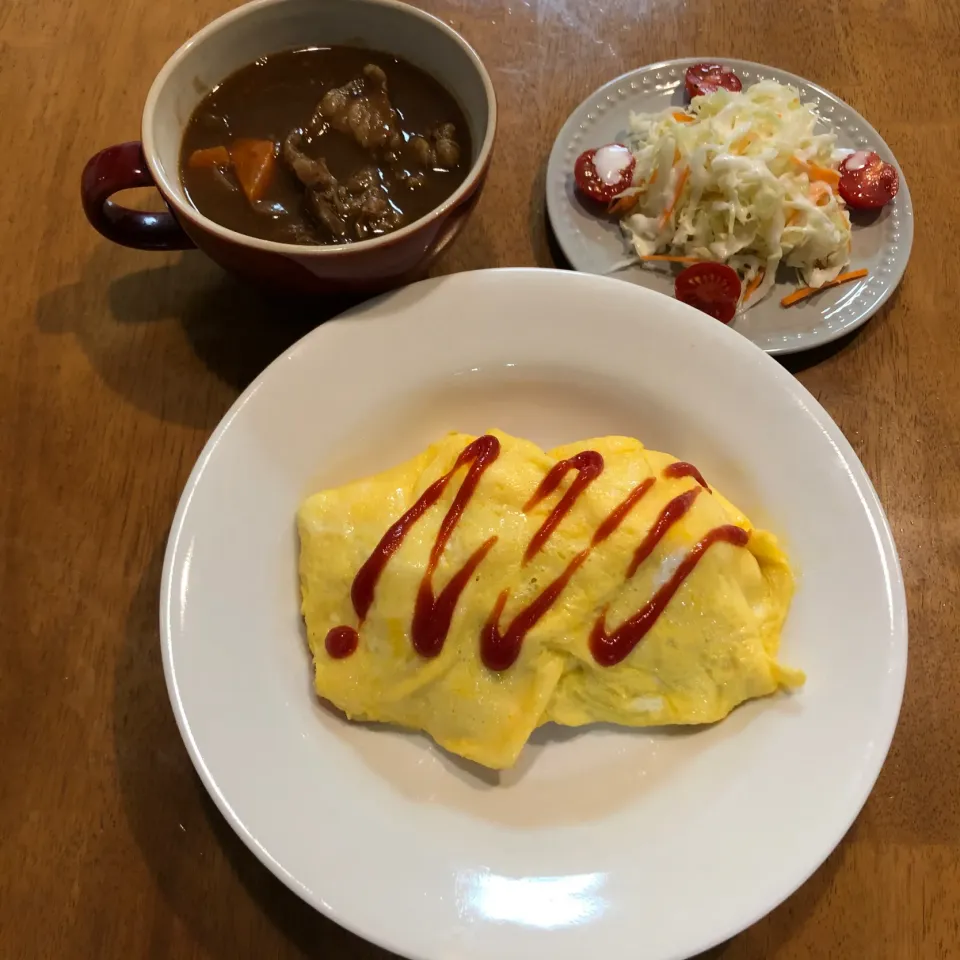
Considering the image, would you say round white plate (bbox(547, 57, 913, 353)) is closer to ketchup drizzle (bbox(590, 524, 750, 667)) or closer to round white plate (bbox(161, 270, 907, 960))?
round white plate (bbox(161, 270, 907, 960))

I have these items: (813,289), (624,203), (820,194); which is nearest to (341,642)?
(624,203)

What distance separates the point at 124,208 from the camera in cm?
149

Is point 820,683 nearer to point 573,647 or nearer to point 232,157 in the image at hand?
point 573,647

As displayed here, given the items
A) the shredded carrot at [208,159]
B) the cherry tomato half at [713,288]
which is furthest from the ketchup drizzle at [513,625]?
the shredded carrot at [208,159]

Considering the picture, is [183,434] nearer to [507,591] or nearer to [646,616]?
[507,591]

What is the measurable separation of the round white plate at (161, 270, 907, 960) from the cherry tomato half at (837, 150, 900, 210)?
2.41 feet

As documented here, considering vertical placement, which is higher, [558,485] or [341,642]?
[558,485]

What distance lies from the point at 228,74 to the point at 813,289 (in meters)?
1.39

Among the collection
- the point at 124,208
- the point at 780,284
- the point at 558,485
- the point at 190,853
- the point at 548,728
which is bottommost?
the point at 190,853

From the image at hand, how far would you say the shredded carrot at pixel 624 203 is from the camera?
6.43 ft

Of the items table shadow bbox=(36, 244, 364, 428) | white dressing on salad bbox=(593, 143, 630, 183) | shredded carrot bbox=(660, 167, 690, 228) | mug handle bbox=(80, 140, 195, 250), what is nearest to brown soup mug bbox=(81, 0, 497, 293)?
mug handle bbox=(80, 140, 195, 250)

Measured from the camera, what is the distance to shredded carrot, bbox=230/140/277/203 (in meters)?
1.48

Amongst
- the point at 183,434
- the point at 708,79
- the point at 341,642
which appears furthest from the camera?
the point at 708,79

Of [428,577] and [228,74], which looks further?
[228,74]
